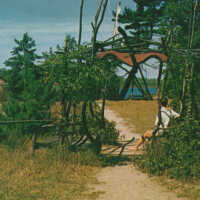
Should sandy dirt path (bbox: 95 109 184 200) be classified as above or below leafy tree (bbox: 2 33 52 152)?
below

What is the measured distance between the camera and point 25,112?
7.77 meters

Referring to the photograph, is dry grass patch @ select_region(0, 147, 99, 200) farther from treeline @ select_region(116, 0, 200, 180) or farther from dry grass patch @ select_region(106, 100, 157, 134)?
dry grass patch @ select_region(106, 100, 157, 134)

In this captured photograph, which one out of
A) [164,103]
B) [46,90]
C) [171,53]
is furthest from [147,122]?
[171,53]

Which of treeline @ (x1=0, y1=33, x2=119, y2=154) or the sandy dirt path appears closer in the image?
the sandy dirt path

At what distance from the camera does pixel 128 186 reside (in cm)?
516

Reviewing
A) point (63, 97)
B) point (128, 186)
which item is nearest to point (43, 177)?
point (128, 186)

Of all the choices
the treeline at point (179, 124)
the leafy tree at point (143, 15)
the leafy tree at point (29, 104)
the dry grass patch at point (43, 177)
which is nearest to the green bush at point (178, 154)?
the treeline at point (179, 124)

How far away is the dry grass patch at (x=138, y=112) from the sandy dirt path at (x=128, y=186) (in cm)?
482

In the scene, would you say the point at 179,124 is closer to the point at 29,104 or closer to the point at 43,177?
the point at 43,177

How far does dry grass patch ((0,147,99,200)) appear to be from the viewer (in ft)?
15.7

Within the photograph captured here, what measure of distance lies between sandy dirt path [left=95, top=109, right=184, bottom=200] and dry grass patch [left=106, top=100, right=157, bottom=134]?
4820 mm

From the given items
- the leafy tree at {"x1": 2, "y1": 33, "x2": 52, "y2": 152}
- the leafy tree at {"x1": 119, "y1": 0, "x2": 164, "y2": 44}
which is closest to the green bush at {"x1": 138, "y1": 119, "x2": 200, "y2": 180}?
the leafy tree at {"x1": 2, "y1": 33, "x2": 52, "y2": 152}

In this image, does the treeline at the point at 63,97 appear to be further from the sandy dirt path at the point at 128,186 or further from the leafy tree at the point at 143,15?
the leafy tree at the point at 143,15

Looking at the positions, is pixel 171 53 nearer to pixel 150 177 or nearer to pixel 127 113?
pixel 150 177
